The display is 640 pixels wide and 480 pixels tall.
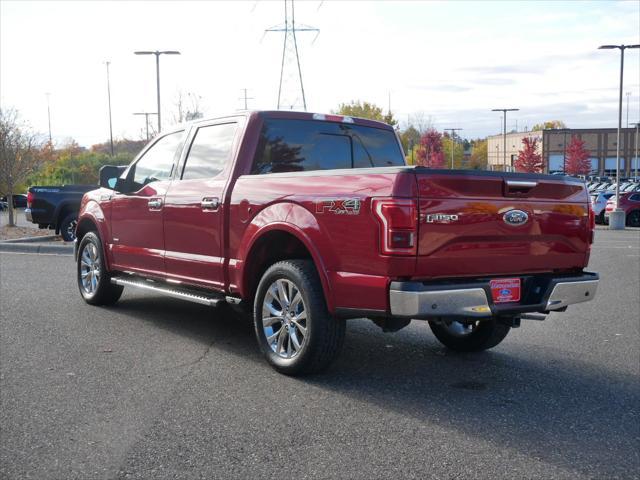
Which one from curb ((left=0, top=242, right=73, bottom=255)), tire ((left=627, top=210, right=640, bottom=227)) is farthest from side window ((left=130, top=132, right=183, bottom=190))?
tire ((left=627, top=210, right=640, bottom=227))

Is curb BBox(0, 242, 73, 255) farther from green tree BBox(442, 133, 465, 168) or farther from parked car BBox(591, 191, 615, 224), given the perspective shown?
green tree BBox(442, 133, 465, 168)

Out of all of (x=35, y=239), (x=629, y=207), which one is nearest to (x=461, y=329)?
(x=35, y=239)

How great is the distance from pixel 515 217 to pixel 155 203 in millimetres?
3644

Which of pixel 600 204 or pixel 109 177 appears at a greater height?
pixel 109 177

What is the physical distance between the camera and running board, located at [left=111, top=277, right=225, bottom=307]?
6.73 metres

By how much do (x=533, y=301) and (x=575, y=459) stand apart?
5.32 feet

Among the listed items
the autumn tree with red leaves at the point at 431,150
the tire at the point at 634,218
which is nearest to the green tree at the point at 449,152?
the autumn tree with red leaves at the point at 431,150

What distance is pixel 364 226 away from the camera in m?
5.19

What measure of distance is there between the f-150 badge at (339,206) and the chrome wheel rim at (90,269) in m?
4.19

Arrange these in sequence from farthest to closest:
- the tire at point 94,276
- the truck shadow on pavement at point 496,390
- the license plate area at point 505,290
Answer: the tire at point 94,276, the license plate area at point 505,290, the truck shadow on pavement at point 496,390

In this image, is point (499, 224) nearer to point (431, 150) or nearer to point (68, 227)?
point (68, 227)

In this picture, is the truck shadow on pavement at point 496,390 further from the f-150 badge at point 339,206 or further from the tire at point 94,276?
the f-150 badge at point 339,206

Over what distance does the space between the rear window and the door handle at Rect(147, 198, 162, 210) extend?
1.33m

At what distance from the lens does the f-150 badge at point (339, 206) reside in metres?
5.25
